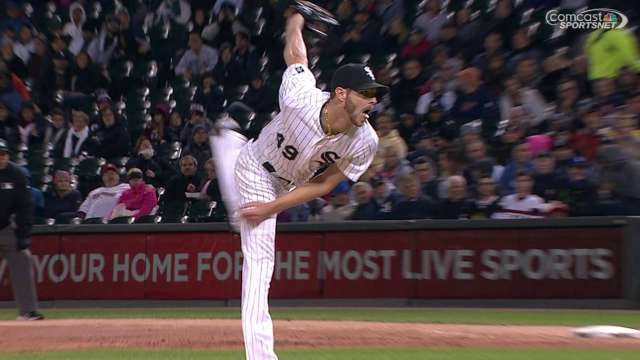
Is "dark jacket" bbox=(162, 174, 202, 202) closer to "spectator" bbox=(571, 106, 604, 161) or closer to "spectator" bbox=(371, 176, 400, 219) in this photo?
"spectator" bbox=(371, 176, 400, 219)

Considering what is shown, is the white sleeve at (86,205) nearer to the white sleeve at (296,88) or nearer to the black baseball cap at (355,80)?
the white sleeve at (296,88)

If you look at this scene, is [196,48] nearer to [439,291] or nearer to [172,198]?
[172,198]

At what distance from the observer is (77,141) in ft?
57.4

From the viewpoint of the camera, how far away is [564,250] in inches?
543

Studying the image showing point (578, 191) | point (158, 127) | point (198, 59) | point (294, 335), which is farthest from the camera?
point (198, 59)

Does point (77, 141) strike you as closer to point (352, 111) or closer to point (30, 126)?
point (30, 126)

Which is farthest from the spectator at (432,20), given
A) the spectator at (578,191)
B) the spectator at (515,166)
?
the spectator at (578,191)

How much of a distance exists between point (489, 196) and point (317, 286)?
8.29 ft

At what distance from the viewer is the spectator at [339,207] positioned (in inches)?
584

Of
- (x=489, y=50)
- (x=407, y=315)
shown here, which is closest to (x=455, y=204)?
(x=407, y=315)

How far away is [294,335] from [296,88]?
3.99 meters

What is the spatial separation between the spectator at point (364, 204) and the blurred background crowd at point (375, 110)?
2cm

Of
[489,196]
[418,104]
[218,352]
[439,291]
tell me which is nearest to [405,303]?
[439,291]

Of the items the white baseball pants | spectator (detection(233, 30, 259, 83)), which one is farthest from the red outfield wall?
the white baseball pants
